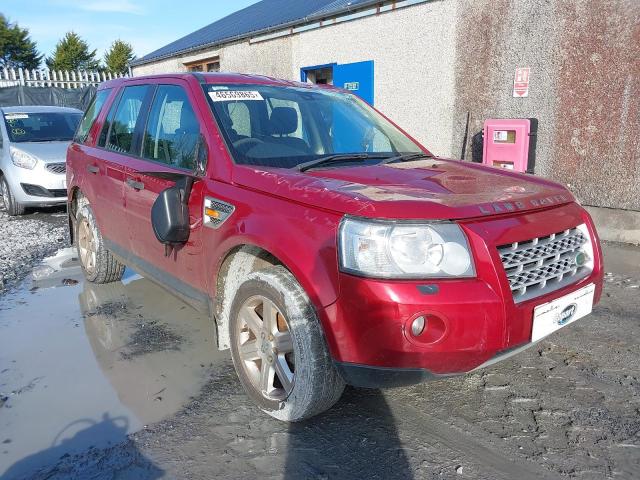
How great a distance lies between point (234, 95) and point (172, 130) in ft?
1.62

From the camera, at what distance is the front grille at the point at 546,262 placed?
2.33 m

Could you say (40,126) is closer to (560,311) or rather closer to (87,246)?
(87,246)

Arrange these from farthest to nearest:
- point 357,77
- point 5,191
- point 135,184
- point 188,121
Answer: point 357,77, point 5,191, point 135,184, point 188,121

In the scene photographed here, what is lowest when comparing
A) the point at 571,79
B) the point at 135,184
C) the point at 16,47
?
the point at 135,184

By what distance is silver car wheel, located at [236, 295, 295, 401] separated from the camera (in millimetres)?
2641

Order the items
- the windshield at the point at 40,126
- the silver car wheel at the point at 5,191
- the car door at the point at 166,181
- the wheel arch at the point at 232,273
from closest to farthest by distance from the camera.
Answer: the wheel arch at the point at 232,273 < the car door at the point at 166,181 < the silver car wheel at the point at 5,191 < the windshield at the point at 40,126

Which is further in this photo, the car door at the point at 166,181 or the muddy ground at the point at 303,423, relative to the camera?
the car door at the point at 166,181

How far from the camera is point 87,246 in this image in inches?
200

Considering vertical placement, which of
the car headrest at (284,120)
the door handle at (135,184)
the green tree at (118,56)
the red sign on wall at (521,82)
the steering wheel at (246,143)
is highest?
the green tree at (118,56)

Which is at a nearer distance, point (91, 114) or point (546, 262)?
point (546, 262)

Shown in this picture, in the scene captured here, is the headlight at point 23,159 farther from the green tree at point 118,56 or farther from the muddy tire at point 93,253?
the green tree at point 118,56

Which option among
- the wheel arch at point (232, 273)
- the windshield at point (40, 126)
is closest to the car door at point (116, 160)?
the wheel arch at point (232, 273)

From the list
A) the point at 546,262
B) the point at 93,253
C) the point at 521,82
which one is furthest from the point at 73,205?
the point at 521,82

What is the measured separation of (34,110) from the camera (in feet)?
30.9
